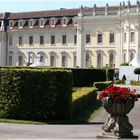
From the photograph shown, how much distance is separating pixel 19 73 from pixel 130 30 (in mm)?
62074

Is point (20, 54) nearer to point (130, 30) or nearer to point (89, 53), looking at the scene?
point (89, 53)

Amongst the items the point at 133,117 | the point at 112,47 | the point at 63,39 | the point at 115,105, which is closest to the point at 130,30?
the point at 112,47

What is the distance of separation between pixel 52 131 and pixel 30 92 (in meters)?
4.74

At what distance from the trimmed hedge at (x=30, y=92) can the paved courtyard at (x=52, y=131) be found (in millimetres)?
2116

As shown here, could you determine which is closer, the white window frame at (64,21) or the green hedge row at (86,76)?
the green hedge row at (86,76)

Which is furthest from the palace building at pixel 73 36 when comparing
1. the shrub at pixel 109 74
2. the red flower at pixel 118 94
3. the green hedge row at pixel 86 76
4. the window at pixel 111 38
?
the red flower at pixel 118 94

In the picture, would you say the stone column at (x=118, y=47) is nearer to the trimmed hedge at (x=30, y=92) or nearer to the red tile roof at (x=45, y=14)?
the red tile roof at (x=45, y=14)

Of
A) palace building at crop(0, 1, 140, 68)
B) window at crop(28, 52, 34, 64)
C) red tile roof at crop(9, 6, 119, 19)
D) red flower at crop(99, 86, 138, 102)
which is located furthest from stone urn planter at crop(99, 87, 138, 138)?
window at crop(28, 52, 34, 64)

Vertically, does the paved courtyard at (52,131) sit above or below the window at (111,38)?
below

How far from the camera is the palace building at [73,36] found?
86.1 meters

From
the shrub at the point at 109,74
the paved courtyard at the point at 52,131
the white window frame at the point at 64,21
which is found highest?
the white window frame at the point at 64,21

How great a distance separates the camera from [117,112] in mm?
15148

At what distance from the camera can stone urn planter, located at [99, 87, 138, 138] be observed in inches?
593

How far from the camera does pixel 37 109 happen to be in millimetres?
24172
